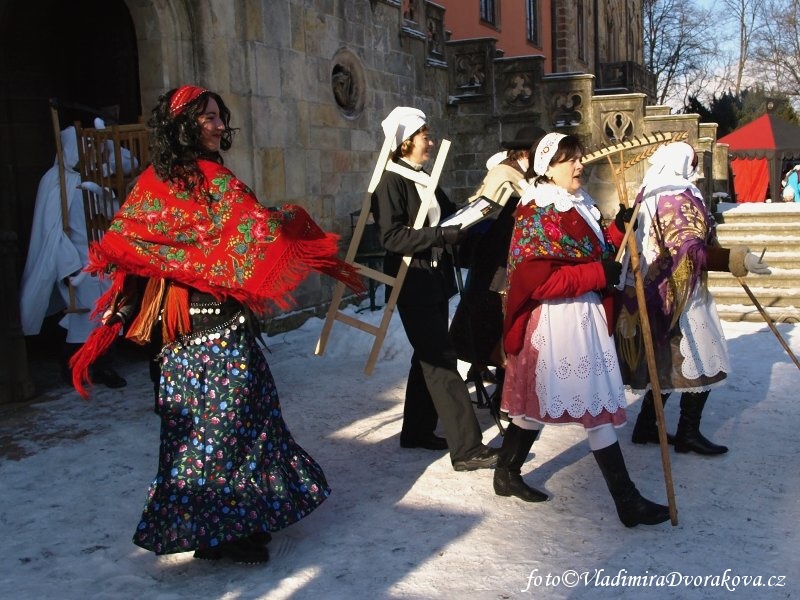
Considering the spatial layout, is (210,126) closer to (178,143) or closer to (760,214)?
(178,143)

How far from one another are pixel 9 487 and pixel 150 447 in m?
0.84

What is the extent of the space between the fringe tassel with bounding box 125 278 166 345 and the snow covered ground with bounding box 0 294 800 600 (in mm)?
982

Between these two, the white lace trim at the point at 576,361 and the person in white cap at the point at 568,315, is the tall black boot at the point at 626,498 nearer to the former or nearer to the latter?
the person in white cap at the point at 568,315

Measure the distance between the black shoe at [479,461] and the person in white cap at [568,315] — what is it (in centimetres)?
72

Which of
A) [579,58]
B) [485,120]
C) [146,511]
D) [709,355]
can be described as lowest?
[146,511]

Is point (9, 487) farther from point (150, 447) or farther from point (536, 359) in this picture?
point (536, 359)

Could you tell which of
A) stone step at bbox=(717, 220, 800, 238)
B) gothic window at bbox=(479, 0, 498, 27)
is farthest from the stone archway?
gothic window at bbox=(479, 0, 498, 27)

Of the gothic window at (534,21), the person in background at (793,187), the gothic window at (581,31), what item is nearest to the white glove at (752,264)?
the person in background at (793,187)

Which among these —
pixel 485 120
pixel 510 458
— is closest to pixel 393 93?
pixel 485 120

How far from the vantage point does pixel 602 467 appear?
3871 millimetres

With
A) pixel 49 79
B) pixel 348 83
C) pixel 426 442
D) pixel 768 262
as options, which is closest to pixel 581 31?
pixel 768 262

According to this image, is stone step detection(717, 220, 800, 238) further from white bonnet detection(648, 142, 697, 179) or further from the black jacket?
the black jacket

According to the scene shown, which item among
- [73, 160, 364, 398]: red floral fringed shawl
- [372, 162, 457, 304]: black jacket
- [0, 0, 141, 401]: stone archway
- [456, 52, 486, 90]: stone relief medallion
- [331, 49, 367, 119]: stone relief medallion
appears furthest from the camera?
[456, 52, 486, 90]: stone relief medallion

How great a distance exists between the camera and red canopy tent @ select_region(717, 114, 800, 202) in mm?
22188
